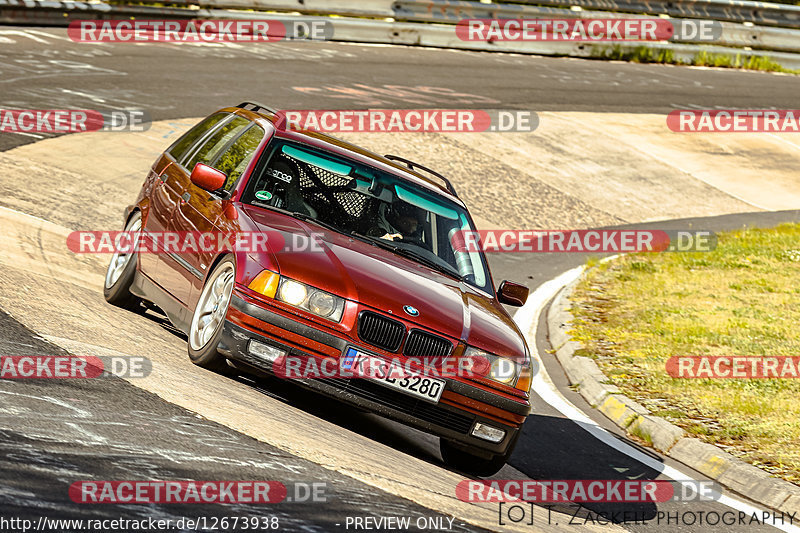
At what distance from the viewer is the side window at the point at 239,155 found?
7922 mm

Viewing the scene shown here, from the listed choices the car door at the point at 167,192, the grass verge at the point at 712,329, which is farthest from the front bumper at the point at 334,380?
the grass verge at the point at 712,329

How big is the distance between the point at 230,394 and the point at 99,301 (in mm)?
2518

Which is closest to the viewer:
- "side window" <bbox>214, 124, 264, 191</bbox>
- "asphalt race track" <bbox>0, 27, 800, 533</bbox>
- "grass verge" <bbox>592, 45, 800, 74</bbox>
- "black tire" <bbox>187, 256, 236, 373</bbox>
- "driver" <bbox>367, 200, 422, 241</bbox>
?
"asphalt race track" <bbox>0, 27, 800, 533</bbox>

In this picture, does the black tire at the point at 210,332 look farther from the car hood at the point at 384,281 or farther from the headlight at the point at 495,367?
the headlight at the point at 495,367

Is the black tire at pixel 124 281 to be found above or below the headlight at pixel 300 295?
below

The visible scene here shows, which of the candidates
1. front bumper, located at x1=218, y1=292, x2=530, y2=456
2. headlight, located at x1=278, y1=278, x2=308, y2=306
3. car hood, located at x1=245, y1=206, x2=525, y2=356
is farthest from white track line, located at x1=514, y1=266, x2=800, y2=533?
headlight, located at x1=278, y1=278, x2=308, y2=306

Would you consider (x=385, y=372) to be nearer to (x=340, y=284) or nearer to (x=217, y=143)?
(x=340, y=284)

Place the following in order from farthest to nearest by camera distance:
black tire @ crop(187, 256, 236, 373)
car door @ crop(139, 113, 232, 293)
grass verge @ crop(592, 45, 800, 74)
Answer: grass verge @ crop(592, 45, 800, 74) < car door @ crop(139, 113, 232, 293) < black tire @ crop(187, 256, 236, 373)

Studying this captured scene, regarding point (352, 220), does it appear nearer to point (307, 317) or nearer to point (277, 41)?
point (307, 317)

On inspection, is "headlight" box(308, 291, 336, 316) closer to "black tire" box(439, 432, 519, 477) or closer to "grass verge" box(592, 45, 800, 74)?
"black tire" box(439, 432, 519, 477)

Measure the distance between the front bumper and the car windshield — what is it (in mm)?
1210

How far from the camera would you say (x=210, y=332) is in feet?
22.7

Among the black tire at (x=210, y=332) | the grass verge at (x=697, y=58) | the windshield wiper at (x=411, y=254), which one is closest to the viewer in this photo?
the black tire at (x=210, y=332)

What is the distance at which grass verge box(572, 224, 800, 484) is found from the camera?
337 inches
